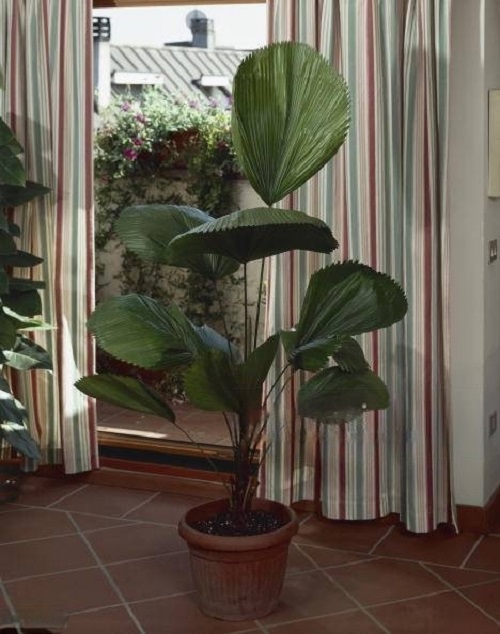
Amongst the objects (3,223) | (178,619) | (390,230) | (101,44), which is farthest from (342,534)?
(101,44)

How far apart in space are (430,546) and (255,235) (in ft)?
4.53

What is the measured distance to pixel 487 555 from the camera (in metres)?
3.40

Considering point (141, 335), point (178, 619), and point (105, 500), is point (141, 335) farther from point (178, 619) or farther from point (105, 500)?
point (105, 500)

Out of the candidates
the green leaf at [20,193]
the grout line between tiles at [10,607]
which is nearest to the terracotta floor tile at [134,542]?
the grout line between tiles at [10,607]

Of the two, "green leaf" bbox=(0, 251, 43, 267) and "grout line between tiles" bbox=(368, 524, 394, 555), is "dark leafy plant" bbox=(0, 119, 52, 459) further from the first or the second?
"grout line between tiles" bbox=(368, 524, 394, 555)

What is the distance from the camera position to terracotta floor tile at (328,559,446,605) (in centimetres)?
308

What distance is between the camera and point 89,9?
155 inches

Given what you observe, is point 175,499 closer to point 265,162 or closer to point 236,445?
point 236,445

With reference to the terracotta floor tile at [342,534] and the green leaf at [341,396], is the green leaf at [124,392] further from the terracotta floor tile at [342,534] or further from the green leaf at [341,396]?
the terracotta floor tile at [342,534]

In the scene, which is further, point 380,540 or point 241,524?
point 380,540

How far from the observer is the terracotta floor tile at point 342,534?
352 centimetres

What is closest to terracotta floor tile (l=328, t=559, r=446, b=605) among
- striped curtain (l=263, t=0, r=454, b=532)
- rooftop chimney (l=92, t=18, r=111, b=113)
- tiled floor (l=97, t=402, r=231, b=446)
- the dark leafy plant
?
striped curtain (l=263, t=0, r=454, b=532)

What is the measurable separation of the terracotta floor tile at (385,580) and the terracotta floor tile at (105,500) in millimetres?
999

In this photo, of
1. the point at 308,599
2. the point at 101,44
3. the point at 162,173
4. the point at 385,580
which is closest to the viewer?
the point at 308,599
